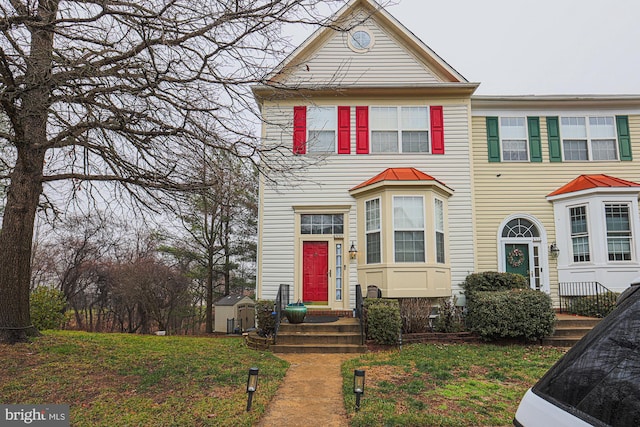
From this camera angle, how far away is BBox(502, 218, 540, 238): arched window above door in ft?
40.7

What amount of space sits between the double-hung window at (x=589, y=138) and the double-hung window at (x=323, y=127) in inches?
291

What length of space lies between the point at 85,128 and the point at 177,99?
1481 mm

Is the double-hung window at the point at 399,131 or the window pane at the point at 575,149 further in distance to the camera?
the window pane at the point at 575,149

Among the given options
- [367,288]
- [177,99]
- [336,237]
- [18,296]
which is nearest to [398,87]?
[336,237]

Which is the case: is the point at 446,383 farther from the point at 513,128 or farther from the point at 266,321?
the point at 513,128

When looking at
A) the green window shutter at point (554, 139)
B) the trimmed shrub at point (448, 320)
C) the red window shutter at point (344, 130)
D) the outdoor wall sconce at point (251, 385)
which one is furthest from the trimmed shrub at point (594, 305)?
the outdoor wall sconce at point (251, 385)

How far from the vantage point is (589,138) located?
498 inches

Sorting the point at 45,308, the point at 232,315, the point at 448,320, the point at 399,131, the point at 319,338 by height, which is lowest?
the point at 232,315

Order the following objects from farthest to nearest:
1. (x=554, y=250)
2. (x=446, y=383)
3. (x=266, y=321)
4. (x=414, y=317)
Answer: (x=554, y=250) → (x=414, y=317) → (x=266, y=321) → (x=446, y=383)

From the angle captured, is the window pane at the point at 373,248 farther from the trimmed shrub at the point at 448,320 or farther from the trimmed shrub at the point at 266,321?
the trimmed shrub at the point at 266,321

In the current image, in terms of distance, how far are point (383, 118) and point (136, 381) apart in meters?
9.60

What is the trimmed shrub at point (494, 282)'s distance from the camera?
1085 centimetres

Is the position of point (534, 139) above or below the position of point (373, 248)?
above

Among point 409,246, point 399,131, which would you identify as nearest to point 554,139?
point 399,131
